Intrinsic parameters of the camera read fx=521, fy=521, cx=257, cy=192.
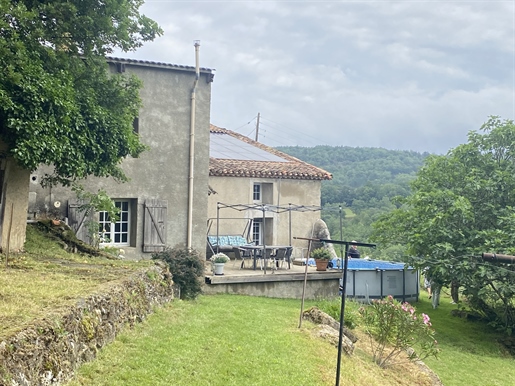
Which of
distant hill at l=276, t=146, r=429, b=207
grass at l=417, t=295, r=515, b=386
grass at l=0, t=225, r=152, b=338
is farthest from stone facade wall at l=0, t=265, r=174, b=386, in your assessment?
distant hill at l=276, t=146, r=429, b=207

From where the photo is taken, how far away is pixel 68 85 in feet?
31.4

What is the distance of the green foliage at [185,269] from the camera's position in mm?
12031

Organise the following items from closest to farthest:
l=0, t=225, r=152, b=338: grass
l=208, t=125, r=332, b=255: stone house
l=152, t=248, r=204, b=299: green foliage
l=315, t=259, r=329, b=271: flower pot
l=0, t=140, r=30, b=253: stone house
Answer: l=0, t=225, r=152, b=338: grass < l=0, t=140, r=30, b=253: stone house < l=152, t=248, r=204, b=299: green foliage < l=315, t=259, r=329, b=271: flower pot < l=208, t=125, r=332, b=255: stone house

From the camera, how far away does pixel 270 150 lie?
982 inches

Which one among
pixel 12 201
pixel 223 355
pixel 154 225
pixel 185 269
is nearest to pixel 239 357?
pixel 223 355

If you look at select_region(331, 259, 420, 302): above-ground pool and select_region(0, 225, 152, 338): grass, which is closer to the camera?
select_region(0, 225, 152, 338): grass

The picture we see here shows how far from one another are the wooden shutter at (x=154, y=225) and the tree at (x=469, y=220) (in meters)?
7.37

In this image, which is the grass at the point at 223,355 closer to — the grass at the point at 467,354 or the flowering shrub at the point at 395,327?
the flowering shrub at the point at 395,327

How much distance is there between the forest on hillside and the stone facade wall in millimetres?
23055

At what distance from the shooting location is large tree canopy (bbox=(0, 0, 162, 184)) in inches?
343

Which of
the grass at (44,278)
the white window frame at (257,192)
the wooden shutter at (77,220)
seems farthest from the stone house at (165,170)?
the white window frame at (257,192)

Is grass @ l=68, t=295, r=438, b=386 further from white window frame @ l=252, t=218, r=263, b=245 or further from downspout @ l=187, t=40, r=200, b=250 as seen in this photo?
white window frame @ l=252, t=218, r=263, b=245

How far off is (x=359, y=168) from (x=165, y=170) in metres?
46.8

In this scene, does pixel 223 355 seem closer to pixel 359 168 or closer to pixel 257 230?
pixel 257 230
